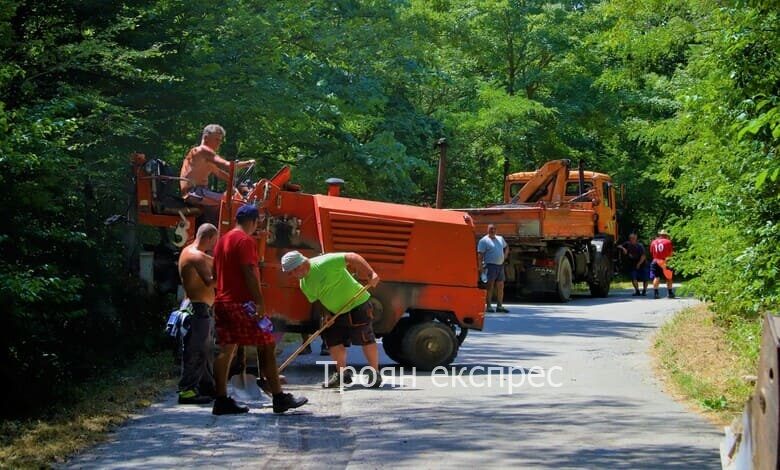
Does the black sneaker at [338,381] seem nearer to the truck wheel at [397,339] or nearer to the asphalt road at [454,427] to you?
the asphalt road at [454,427]

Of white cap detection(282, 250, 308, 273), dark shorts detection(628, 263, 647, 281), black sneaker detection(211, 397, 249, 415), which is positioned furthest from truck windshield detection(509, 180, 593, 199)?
black sneaker detection(211, 397, 249, 415)

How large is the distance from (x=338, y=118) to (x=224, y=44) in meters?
4.22

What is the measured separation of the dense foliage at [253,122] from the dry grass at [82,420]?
44 centimetres

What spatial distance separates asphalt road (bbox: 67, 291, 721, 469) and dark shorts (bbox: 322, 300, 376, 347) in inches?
19.7

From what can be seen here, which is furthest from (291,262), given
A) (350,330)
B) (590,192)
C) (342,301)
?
(590,192)

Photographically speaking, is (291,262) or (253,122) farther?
(253,122)

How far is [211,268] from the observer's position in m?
10.9

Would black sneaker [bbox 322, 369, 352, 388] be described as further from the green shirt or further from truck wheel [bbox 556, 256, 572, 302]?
truck wheel [bbox 556, 256, 572, 302]

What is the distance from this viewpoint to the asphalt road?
8.22 meters

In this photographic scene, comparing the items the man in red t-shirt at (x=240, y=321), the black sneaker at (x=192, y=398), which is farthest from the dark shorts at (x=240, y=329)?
the black sneaker at (x=192, y=398)

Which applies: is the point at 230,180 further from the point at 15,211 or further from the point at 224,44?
the point at 224,44

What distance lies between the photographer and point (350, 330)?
1228 cm

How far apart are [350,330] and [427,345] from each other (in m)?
1.63

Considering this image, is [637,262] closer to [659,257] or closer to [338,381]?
[659,257]
